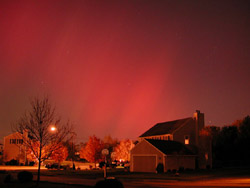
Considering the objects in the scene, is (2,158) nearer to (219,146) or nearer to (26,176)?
(219,146)

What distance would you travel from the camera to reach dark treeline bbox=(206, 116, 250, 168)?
64312 mm

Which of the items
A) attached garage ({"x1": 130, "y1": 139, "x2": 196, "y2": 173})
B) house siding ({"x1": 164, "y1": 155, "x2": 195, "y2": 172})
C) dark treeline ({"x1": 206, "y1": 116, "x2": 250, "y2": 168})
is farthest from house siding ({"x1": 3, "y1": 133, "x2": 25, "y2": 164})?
dark treeline ({"x1": 206, "y1": 116, "x2": 250, "y2": 168})

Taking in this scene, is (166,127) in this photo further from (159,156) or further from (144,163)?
(159,156)

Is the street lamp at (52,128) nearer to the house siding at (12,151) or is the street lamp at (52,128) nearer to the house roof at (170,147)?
the house roof at (170,147)

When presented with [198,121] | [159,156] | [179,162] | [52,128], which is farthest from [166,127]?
[52,128]

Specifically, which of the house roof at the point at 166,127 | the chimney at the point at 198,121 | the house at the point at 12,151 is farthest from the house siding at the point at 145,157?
the house at the point at 12,151

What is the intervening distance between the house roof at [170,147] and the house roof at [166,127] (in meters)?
4.44

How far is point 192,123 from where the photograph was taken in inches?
2436

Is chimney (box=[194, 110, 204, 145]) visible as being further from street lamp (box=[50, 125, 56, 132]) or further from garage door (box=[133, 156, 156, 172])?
street lamp (box=[50, 125, 56, 132])

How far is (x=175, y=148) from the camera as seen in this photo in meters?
54.6

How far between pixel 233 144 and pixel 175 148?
18535 mm

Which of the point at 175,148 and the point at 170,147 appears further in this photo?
the point at 175,148

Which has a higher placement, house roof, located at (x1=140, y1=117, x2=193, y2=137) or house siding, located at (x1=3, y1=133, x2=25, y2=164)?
house roof, located at (x1=140, y1=117, x2=193, y2=137)

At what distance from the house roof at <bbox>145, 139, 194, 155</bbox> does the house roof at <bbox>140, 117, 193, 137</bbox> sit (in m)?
4.44
